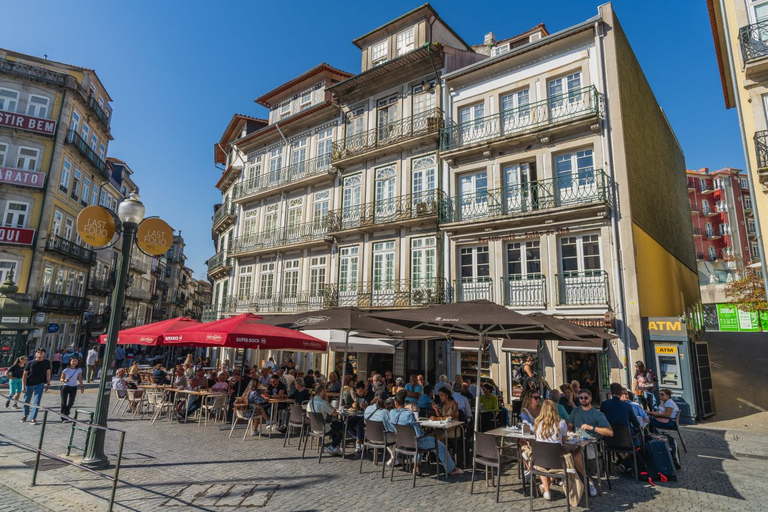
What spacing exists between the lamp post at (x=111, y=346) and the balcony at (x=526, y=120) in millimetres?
12754

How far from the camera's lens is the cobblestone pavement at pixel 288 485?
5938 mm

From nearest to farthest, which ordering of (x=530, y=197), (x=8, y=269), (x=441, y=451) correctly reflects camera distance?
(x=441, y=451)
(x=530, y=197)
(x=8, y=269)

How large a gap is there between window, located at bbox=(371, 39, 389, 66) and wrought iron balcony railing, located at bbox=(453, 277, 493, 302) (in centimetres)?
1194

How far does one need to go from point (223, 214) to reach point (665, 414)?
28.2 meters

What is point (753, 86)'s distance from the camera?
13.2 meters

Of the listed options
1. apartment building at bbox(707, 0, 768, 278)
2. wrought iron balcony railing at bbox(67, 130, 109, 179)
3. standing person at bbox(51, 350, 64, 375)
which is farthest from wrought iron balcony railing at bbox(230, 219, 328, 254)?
apartment building at bbox(707, 0, 768, 278)

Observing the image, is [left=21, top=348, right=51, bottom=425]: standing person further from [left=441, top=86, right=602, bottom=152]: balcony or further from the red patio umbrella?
[left=441, top=86, right=602, bottom=152]: balcony

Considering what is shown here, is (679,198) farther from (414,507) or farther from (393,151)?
(414,507)

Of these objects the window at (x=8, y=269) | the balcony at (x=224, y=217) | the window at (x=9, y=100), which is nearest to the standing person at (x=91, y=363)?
the window at (x=8, y=269)

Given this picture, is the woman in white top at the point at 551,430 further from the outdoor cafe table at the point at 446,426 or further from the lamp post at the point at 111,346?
the lamp post at the point at 111,346

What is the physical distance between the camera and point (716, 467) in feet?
26.9

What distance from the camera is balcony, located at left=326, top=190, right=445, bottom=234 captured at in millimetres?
18156

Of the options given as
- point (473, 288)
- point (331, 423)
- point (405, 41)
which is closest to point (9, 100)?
point (405, 41)

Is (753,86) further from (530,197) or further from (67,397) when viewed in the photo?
(67,397)
